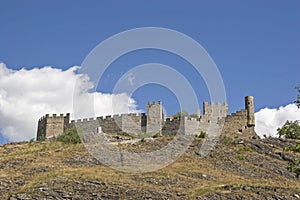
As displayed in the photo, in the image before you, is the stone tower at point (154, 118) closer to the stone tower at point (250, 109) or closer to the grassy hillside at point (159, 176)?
the grassy hillside at point (159, 176)

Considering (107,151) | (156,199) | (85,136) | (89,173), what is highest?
(85,136)

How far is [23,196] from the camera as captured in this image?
31.9 m

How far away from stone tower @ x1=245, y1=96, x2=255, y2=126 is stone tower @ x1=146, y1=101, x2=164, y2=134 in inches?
426

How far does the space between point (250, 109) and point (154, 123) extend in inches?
495

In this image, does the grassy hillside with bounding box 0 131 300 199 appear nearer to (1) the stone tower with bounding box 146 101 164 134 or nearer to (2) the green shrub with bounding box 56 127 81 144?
(2) the green shrub with bounding box 56 127 81 144

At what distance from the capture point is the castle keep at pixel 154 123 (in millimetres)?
59597

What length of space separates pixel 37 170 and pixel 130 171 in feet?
22.9

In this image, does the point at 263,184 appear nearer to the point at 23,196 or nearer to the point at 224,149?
the point at 224,149

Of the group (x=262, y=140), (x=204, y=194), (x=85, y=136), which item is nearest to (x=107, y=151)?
(x=85, y=136)

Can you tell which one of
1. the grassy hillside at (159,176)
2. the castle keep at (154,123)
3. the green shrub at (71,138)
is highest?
the castle keep at (154,123)

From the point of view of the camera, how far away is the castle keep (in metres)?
59.6

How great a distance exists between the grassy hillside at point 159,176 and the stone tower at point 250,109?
10.1m

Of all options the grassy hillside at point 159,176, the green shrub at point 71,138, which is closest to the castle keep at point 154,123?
the green shrub at point 71,138

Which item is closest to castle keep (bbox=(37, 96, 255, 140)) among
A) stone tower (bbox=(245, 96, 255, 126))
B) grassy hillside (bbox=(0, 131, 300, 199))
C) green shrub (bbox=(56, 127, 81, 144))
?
stone tower (bbox=(245, 96, 255, 126))
